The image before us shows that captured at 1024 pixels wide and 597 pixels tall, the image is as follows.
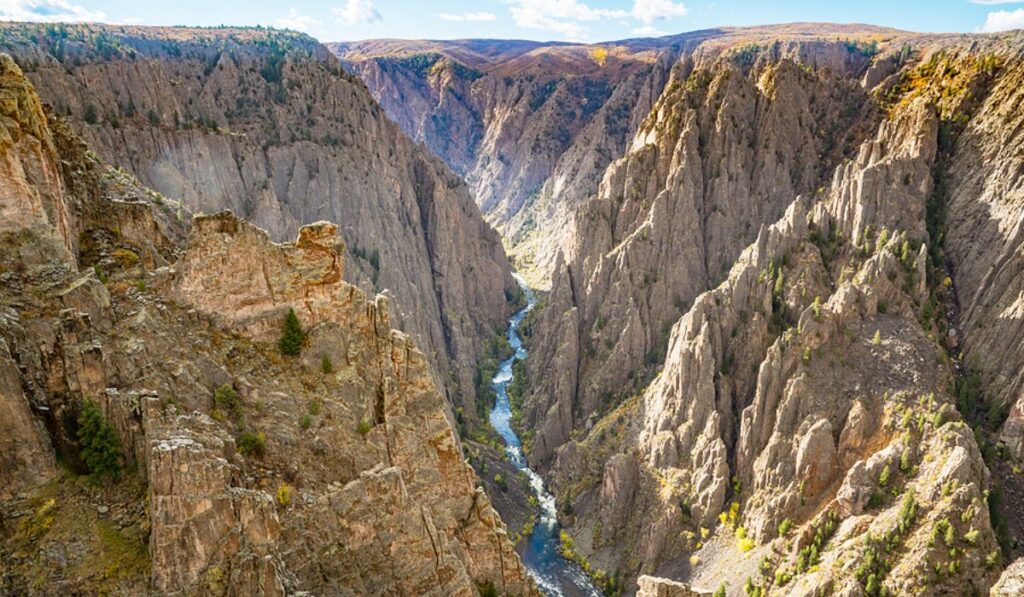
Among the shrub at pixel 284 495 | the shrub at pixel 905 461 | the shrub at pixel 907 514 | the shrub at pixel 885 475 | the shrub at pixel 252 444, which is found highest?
the shrub at pixel 252 444

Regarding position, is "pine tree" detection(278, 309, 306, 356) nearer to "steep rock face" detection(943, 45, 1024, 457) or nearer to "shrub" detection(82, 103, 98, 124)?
"shrub" detection(82, 103, 98, 124)

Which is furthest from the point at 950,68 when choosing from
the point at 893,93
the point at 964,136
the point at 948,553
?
the point at 948,553

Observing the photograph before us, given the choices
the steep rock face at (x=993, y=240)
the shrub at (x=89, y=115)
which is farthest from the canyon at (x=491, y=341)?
the shrub at (x=89, y=115)

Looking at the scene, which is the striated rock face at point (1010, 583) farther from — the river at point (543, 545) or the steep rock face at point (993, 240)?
the river at point (543, 545)

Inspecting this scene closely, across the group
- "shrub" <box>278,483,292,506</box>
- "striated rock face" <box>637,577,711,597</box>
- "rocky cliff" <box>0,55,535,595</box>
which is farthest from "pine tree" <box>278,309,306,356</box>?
"striated rock face" <box>637,577,711,597</box>

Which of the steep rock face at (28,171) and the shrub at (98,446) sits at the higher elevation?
the steep rock face at (28,171)
